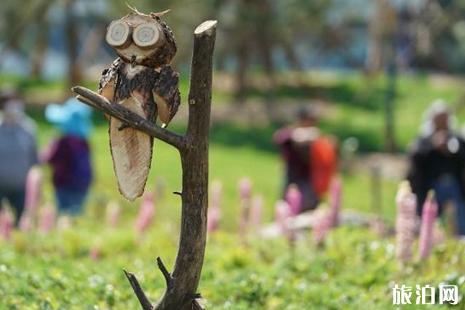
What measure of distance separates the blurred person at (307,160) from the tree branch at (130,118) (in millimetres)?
6511

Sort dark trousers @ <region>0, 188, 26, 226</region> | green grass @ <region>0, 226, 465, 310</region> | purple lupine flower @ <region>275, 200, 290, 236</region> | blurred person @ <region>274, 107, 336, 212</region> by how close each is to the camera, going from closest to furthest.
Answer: green grass @ <region>0, 226, 465, 310</region>, purple lupine flower @ <region>275, 200, 290, 236</region>, dark trousers @ <region>0, 188, 26, 226</region>, blurred person @ <region>274, 107, 336, 212</region>

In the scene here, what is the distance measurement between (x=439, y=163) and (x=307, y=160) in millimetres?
1636

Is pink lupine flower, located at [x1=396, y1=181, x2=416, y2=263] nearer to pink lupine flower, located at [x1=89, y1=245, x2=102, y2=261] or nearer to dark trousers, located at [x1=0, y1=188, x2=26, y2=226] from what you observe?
pink lupine flower, located at [x1=89, y1=245, x2=102, y2=261]

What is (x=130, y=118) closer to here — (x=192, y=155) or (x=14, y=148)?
(x=192, y=155)

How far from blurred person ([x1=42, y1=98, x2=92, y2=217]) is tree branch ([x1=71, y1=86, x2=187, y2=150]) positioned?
641 centimetres

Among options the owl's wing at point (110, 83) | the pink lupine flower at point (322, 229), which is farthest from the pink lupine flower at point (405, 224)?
the owl's wing at point (110, 83)

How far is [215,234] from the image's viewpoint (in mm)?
9609

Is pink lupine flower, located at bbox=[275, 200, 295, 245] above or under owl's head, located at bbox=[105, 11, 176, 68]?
above

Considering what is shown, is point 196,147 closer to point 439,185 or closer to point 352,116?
point 439,185

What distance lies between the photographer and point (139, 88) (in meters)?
4.88

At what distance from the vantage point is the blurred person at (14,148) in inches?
420

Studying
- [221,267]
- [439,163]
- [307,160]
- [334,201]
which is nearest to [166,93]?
[221,267]

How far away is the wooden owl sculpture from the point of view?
4883 millimetres

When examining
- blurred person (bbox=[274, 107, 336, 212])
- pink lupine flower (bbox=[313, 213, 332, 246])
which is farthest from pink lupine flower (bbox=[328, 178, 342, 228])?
blurred person (bbox=[274, 107, 336, 212])
